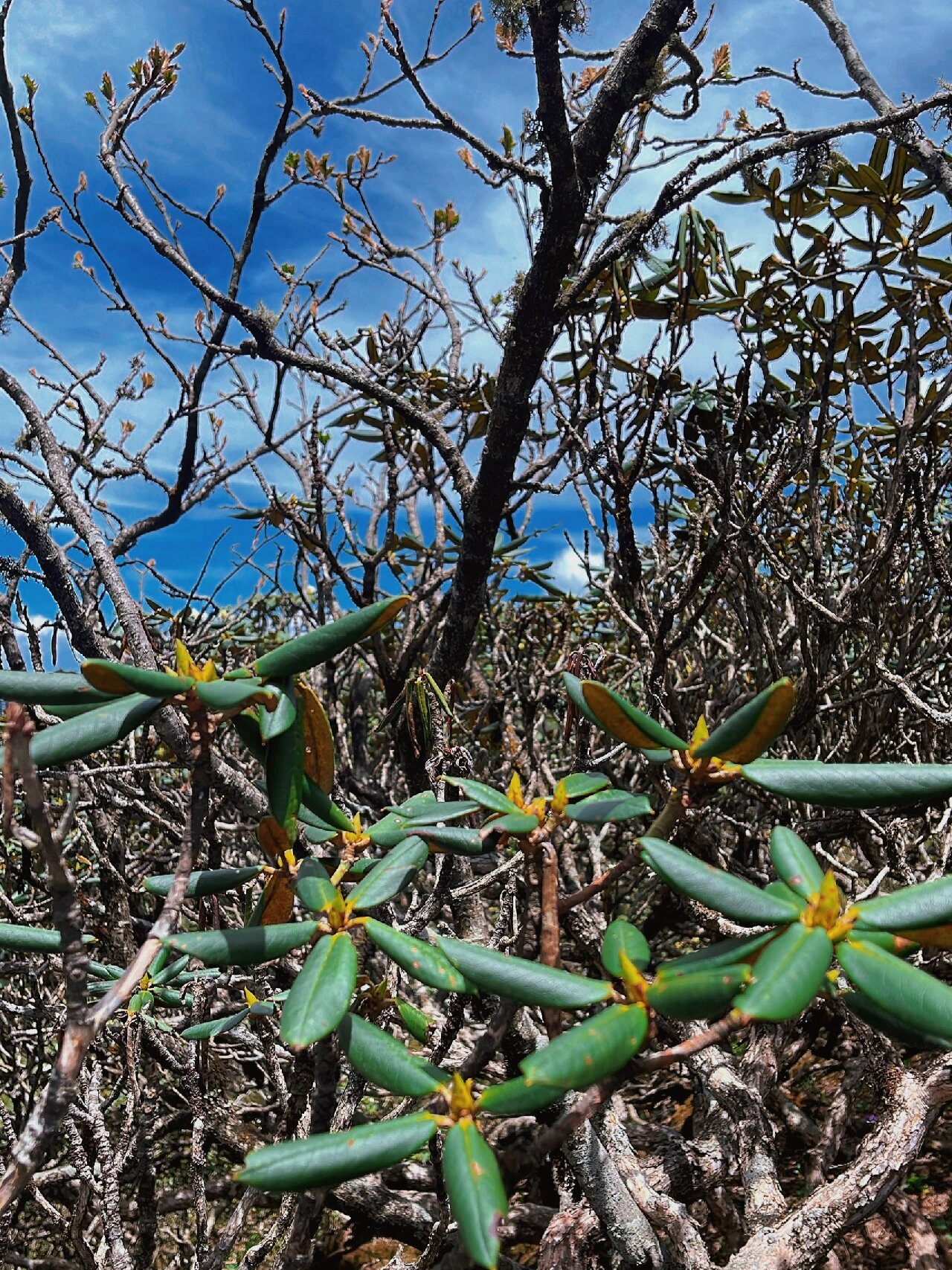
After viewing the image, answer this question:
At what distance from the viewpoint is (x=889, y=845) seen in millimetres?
2322

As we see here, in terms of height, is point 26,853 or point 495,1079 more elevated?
point 26,853

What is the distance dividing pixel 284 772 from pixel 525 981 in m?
0.32

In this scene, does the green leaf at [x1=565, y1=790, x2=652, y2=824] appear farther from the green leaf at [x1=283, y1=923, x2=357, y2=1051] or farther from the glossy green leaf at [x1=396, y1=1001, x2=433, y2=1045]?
the glossy green leaf at [x1=396, y1=1001, x2=433, y2=1045]

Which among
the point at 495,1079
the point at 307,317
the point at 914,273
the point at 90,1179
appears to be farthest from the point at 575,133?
the point at 495,1079

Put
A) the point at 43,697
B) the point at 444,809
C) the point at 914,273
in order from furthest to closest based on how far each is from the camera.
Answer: the point at 914,273 → the point at 444,809 → the point at 43,697

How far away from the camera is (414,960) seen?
2.61 ft

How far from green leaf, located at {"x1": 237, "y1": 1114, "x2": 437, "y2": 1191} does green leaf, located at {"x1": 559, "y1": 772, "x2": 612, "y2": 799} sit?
37 cm

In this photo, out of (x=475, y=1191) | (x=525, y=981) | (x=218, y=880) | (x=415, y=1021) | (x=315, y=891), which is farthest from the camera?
(x=415, y=1021)

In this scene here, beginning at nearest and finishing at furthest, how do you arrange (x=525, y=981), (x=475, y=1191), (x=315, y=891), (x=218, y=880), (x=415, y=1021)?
(x=475, y=1191) → (x=525, y=981) → (x=315, y=891) → (x=218, y=880) → (x=415, y=1021)

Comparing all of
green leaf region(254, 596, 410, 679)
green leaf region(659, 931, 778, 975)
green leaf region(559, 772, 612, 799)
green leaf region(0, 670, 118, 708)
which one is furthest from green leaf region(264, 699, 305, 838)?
green leaf region(659, 931, 778, 975)

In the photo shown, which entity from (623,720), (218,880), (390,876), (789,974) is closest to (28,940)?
(218,880)

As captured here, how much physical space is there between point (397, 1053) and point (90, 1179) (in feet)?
3.74

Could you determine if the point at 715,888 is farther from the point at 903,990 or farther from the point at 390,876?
the point at 390,876

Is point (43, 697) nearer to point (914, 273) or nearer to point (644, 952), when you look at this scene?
point (644, 952)
